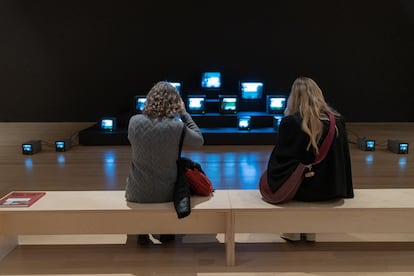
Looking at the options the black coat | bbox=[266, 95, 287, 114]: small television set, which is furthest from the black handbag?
bbox=[266, 95, 287, 114]: small television set

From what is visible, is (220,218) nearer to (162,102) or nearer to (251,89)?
(162,102)

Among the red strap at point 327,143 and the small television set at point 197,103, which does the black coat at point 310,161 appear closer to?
the red strap at point 327,143

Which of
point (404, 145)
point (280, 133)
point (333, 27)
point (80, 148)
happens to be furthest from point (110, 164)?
point (333, 27)

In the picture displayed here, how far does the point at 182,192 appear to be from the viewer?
277 centimetres

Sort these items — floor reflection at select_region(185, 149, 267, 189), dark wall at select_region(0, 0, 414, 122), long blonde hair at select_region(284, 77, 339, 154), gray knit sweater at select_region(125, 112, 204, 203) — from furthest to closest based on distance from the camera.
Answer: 1. dark wall at select_region(0, 0, 414, 122)
2. floor reflection at select_region(185, 149, 267, 189)
3. gray knit sweater at select_region(125, 112, 204, 203)
4. long blonde hair at select_region(284, 77, 339, 154)

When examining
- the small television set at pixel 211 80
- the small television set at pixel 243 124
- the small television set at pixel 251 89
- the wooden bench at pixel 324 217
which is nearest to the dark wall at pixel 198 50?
the small television set at pixel 211 80

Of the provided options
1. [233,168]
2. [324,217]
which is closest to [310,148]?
[324,217]

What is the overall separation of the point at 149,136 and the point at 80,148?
15.5ft

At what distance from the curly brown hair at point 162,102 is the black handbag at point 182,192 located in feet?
0.50

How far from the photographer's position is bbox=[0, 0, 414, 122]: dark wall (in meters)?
9.23

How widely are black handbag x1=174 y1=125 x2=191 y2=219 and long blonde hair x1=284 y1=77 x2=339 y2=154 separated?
0.74 metres

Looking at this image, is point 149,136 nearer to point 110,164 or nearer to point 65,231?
point 65,231

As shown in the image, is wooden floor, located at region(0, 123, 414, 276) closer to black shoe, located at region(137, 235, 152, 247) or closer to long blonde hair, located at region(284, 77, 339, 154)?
black shoe, located at region(137, 235, 152, 247)

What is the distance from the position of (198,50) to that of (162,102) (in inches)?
266
